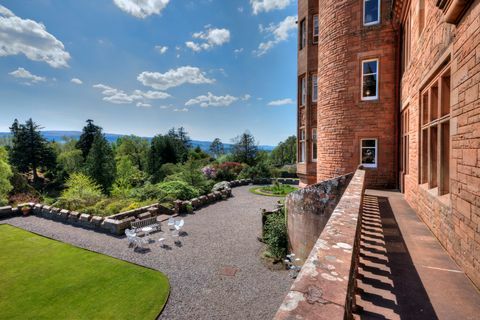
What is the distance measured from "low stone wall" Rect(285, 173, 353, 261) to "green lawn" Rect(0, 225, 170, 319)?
182 inches

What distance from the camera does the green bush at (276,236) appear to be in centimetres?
935

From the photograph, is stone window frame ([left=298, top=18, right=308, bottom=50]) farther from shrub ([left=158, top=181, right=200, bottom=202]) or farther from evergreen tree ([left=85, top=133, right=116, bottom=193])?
evergreen tree ([left=85, top=133, right=116, bottom=193])

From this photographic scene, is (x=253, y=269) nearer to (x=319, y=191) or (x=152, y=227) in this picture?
(x=319, y=191)

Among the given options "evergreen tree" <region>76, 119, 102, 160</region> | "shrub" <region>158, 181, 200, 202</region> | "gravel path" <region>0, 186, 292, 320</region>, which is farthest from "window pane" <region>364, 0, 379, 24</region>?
"evergreen tree" <region>76, 119, 102, 160</region>

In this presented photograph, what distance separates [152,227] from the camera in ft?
39.9

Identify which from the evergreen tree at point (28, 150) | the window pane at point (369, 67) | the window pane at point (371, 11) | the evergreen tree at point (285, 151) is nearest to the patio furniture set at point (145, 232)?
the window pane at point (369, 67)

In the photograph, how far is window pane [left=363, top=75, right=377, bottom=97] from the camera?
415 inches

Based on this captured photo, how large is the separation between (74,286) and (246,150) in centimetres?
3538

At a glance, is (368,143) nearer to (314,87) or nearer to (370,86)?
(370,86)

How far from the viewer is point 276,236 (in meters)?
9.89

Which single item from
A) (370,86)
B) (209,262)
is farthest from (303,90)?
(209,262)

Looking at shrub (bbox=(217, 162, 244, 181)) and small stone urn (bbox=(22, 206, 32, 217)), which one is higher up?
shrub (bbox=(217, 162, 244, 181))

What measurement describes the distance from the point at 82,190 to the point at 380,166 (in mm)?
18921

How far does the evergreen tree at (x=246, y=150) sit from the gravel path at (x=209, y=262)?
25.6 metres
